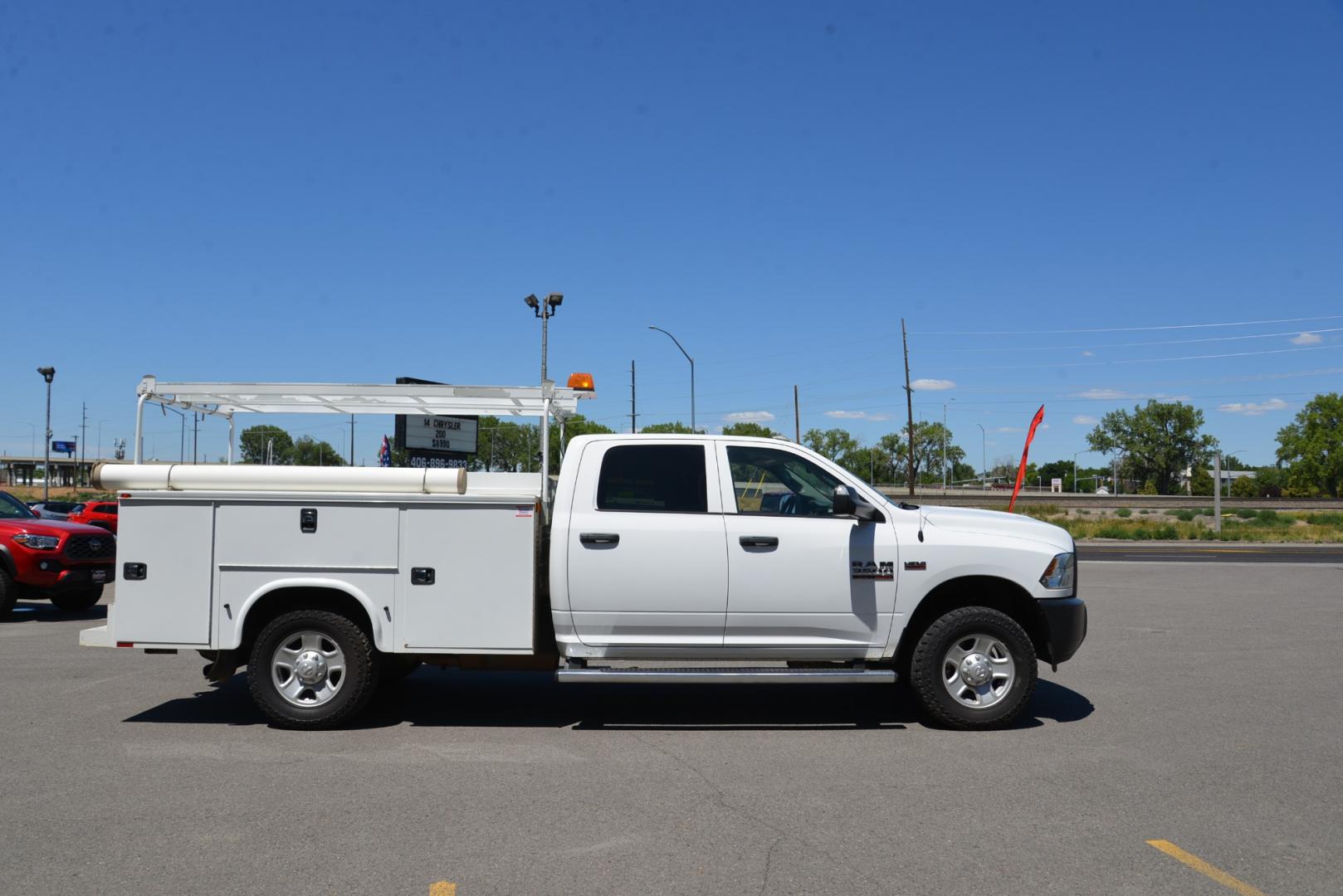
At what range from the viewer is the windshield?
44.0 ft

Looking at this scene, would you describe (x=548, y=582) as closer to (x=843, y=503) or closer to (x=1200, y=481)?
(x=843, y=503)

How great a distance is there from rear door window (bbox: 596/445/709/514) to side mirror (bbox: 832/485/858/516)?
2.99 feet

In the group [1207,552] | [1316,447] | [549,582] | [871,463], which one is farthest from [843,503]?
[1316,447]

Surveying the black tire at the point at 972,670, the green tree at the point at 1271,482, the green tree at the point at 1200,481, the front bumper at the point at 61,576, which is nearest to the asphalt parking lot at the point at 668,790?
the black tire at the point at 972,670

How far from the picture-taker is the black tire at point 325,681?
6.76 m

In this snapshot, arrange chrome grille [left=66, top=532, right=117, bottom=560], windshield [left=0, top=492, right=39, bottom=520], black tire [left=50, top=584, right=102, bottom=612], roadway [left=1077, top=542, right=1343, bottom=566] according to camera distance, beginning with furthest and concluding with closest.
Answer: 1. roadway [left=1077, top=542, right=1343, bottom=566]
2. windshield [left=0, top=492, right=39, bottom=520]
3. black tire [left=50, top=584, right=102, bottom=612]
4. chrome grille [left=66, top=532, right=117, bottom=560]

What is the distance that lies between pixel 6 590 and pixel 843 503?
1114 centimetres

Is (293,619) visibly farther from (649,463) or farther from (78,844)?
(649,463)

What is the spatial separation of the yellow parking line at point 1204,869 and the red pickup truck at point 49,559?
12305 millimetres

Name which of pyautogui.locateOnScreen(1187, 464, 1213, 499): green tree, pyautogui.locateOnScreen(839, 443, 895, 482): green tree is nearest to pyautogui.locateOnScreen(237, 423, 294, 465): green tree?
pyautogui.locateOnScreen(839, 443, 895, 482): green tree

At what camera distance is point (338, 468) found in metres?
6.75

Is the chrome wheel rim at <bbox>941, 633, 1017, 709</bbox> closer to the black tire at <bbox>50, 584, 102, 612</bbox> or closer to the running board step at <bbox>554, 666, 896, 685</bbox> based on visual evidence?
the running board step at <bbox>554, 666, 896, 685</bbox>

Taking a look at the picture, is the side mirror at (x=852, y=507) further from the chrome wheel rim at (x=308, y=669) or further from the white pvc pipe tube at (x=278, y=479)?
the chrome wheel rim at (x=308, y=669)

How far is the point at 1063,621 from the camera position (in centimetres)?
693
